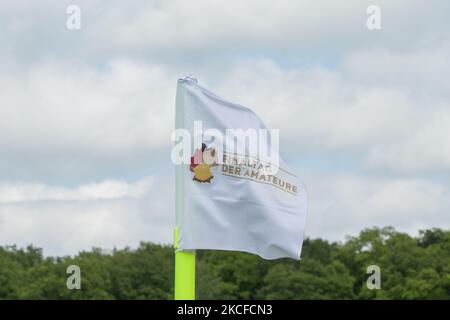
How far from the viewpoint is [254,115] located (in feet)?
51.6

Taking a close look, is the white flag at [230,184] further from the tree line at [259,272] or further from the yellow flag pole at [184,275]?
the tree line at [259,272]

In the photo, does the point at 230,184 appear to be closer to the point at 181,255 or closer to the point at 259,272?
the point at 181,255

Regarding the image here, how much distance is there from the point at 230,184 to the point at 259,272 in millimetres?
83665

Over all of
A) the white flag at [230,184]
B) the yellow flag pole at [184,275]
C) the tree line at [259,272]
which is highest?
the tree line at [259,272]

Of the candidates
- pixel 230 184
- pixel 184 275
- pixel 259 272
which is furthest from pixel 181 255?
pixel 259 272

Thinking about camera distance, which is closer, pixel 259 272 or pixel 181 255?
pixel 181 255

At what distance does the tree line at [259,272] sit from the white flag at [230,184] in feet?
242

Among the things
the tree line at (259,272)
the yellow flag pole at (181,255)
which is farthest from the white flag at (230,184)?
the tree line at (259,272)

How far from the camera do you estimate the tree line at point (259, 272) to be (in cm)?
8875

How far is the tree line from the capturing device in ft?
291

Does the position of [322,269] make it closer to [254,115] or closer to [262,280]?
[262,280]

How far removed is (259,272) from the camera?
321ft
